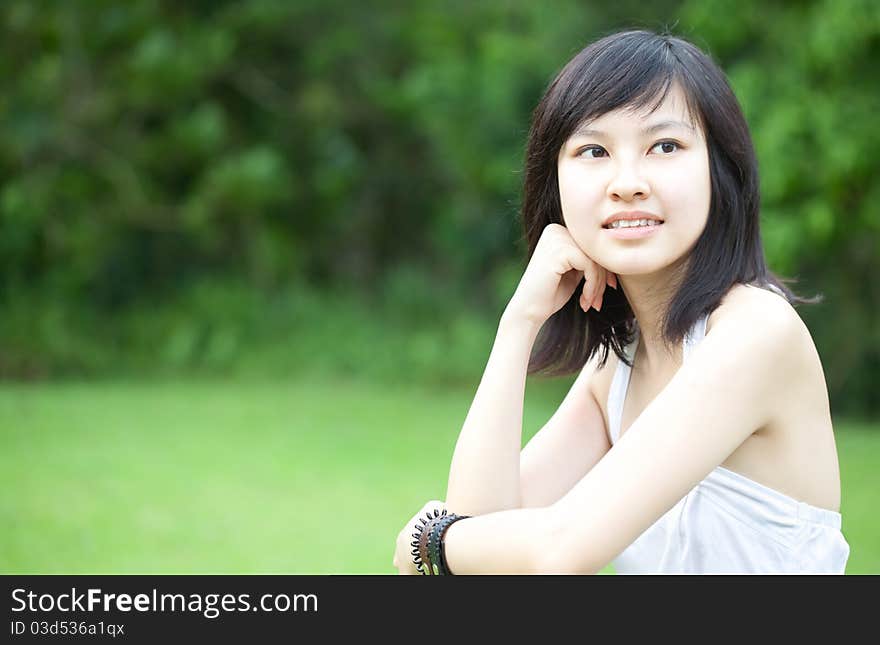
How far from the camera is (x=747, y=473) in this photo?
1961 mm

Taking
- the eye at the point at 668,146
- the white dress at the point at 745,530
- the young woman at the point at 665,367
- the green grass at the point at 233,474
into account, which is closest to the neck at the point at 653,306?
the young woman at the point at 665,367

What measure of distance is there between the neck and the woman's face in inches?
3.9

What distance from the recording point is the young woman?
181 cm

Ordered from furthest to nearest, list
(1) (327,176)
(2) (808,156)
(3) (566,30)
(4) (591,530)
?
(1) (327,176), (3) (566,30), (2) (808,156), (4) (591,530)

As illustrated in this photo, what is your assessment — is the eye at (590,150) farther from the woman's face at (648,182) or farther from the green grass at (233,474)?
the green grass at (233,474)

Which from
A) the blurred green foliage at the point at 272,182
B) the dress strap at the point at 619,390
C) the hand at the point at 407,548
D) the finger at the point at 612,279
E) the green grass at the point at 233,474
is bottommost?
the hand at the point at 407,548

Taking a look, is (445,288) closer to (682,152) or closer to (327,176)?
(327,176)

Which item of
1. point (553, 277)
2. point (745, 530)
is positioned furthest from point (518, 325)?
point (745, 530)

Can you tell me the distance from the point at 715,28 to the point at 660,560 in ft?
23.5

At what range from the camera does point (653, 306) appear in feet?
7.09

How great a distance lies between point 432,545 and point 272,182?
10174 mm

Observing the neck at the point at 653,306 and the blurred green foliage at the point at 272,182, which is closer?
the neck at the point at 653,306

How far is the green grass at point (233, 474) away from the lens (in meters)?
5.68
